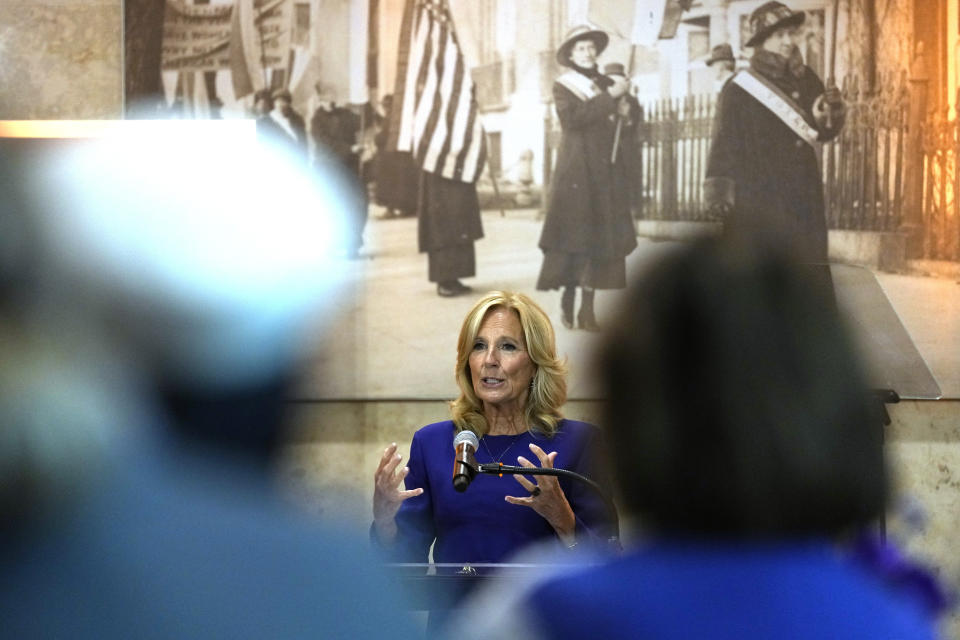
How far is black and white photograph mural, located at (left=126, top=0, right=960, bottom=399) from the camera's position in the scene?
4859mm

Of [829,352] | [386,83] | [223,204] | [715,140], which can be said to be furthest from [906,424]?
[829,352]

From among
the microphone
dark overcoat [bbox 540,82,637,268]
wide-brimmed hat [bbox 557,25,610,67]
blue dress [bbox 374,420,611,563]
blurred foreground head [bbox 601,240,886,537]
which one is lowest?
blue dress [bbox 374,420,611,563]

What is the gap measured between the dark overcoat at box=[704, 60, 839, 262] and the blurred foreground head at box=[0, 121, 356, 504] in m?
3.26

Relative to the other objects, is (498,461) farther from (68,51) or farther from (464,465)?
(68,51)

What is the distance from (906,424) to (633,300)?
4344 millimetres

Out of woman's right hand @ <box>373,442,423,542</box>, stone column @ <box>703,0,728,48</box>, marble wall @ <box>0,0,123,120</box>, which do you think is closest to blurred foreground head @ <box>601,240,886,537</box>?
woman's right hand @ <box>373,442,423,542</box>

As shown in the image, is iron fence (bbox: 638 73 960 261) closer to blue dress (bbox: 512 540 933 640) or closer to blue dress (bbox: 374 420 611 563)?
blue dress (bbox: 374 420 611 563)

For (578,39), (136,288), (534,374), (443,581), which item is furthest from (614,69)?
(136,288)

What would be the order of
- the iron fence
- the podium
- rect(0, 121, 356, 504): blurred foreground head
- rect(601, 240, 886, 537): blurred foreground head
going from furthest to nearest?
1. the iron fence
2. the podium
3. rect(0, 121, 356, 504): blurred foreground head
4. rect(601, 240, 886, 537): blurred foreground head

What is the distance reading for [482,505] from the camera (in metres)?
3.29

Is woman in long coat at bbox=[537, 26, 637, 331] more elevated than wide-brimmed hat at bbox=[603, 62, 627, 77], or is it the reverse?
wide-brimmed hat at bbox=[603, 62, 627, 77]

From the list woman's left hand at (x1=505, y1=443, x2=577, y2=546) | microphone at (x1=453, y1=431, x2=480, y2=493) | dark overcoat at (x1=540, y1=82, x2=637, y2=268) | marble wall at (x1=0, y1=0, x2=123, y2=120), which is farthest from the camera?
marble wall at (x1=0, y1=0, x2=123, y2=120)

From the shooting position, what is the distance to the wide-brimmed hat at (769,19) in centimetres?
489

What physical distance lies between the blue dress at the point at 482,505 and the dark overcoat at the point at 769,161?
186 centimetres
